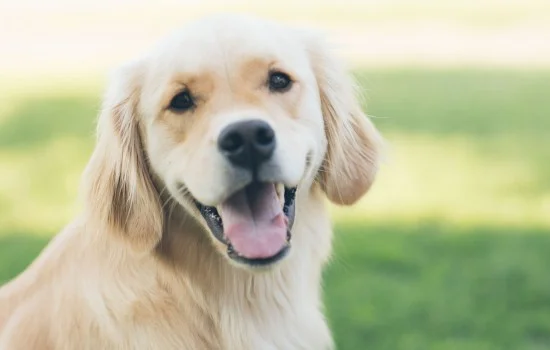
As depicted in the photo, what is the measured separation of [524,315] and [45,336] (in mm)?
2944

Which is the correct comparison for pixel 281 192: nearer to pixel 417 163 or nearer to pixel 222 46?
pixel 222 46

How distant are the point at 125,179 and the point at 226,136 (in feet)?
1.95

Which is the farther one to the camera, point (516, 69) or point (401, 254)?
point (516, 69)

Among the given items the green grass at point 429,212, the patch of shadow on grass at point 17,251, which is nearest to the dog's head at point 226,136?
the green grass at point 429,212

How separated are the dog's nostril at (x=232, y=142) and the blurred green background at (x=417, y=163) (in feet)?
2.96

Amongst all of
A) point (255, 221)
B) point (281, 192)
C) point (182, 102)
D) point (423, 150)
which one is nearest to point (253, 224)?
point (255, 221)

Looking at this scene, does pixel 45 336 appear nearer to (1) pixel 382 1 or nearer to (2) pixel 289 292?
(2) pixel 289 292

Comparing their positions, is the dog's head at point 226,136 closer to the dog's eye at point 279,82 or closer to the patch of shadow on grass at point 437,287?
the dog's eye at point 279,82

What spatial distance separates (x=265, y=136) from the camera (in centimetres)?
323

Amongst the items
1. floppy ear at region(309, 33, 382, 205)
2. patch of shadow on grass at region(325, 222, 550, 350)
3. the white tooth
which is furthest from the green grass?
the white tooth

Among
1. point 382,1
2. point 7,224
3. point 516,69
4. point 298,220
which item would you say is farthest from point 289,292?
point 382,1

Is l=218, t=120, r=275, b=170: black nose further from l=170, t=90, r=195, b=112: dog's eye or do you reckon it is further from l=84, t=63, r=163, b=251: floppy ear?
l=84, t=63, r=163, b=251: floppy ear

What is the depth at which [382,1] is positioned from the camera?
2080cm

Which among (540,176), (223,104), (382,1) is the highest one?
(223,104)
